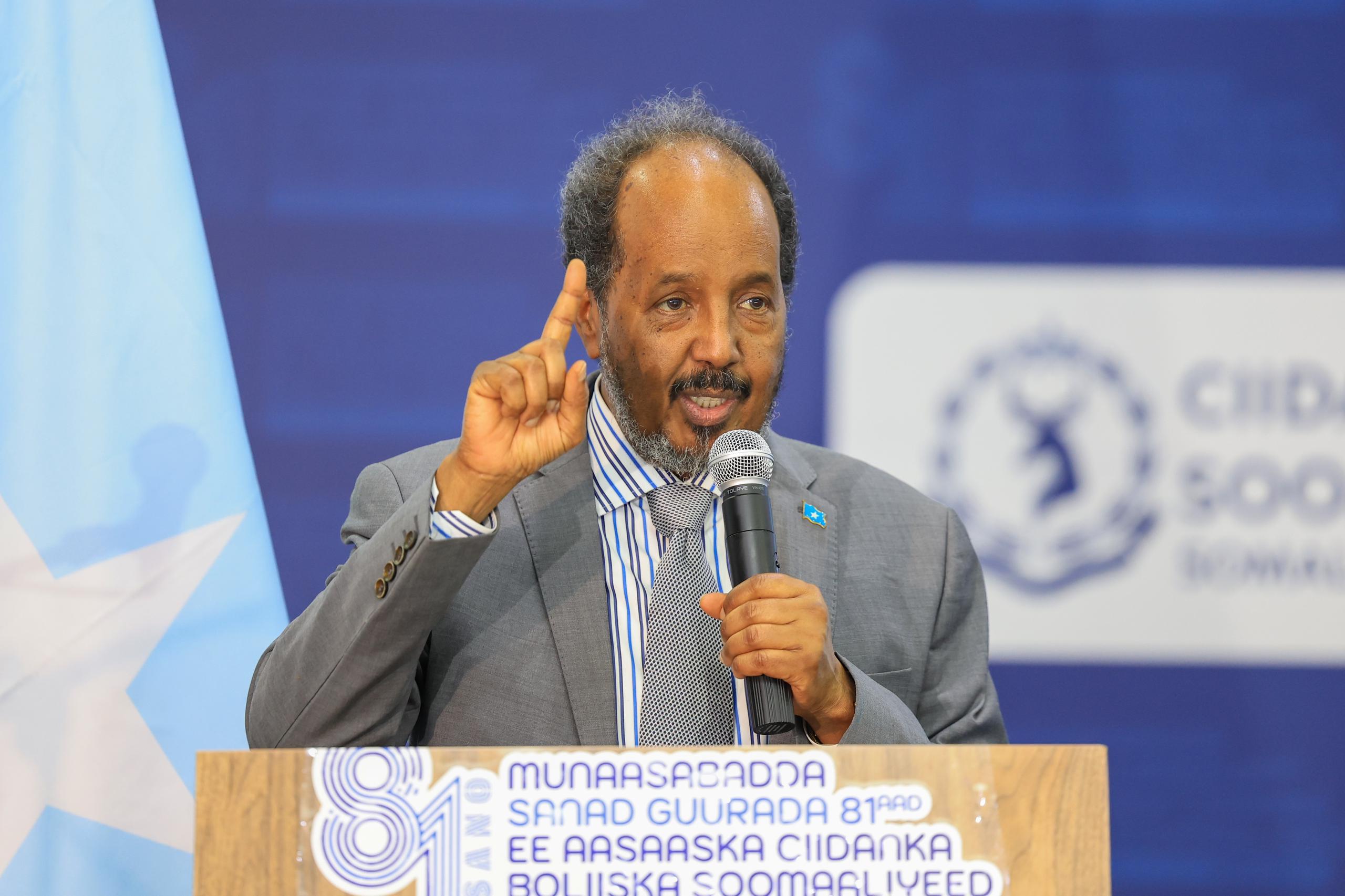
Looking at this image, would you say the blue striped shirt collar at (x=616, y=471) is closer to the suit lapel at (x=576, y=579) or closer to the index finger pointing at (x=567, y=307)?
the suit lapel at (x=576, y=579)

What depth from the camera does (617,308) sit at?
202 cm

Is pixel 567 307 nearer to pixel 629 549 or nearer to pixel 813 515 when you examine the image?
pixel 629 549

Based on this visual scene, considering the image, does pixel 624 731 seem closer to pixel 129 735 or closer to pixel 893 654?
pixel 893 654

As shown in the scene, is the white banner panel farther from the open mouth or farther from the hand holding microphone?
the hand holding microphone

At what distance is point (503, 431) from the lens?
1.53 meters

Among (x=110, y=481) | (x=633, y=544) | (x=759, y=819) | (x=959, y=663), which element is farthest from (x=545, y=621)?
(x=110, y=481)

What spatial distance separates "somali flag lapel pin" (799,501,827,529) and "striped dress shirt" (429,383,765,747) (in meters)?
0.15

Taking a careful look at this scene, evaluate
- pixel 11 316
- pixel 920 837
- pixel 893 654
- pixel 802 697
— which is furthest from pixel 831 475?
pixel 11 316

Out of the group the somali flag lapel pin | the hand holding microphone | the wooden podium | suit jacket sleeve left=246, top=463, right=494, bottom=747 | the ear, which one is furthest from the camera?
the ear

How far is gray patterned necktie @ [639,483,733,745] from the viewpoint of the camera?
1.73 metres

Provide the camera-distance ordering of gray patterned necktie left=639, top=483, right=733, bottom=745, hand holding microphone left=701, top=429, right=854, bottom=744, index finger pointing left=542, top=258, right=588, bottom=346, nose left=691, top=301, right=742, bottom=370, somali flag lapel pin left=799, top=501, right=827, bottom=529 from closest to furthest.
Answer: hand holding microphone left=701, top=429, right=854, bottom=744
index finger pointing left=542, top=258, right=588, bottom=346
gray patterned necktie left=639, top=483, right=733, bottom=745
nose left=691, top=301, right=742, bottom=370
somali flag lapel pin left=799, top=501, right=827, bottom=529

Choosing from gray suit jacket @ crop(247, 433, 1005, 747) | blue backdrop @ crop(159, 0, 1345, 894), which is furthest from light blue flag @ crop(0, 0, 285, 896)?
gray suit jacket @ crop(247, 433, 1005, 747)

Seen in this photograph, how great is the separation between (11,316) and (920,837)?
7.18 feet

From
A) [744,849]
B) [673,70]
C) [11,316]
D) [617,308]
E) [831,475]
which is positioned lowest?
[744,849]
